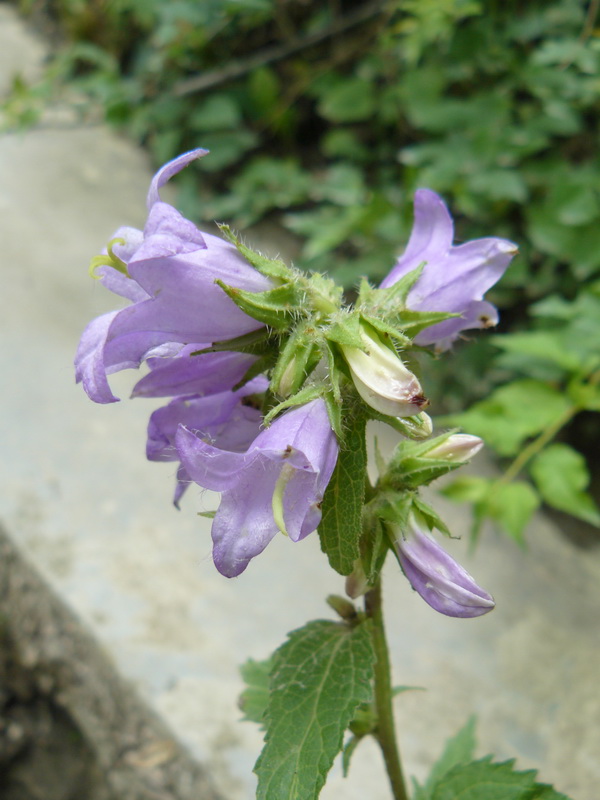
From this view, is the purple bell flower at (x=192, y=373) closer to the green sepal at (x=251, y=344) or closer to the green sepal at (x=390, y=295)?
the green sepal at (x=251, y=344)

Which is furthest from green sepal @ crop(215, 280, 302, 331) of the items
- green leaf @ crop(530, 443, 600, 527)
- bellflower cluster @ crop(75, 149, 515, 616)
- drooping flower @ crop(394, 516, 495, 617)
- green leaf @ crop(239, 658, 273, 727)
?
green leaf @ crop(530, 443, 600, 527)

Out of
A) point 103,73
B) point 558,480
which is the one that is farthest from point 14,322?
point 558,480

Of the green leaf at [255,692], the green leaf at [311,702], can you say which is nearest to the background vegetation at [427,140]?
the green leaf at [311,702]

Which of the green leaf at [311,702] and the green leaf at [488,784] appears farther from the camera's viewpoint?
the green leaf at [488,784]

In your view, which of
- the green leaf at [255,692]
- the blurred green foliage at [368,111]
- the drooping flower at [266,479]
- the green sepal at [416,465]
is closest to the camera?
the drooping flower at [266,479]

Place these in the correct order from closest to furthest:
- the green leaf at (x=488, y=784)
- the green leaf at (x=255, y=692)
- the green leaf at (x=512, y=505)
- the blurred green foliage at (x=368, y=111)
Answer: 1. the green leaf at (x=488, y=784)
2. the green leaf at (x=255, y=692)
3. the green leaf at (x=512, y=505)
4. the blurred green foliage at (x=368, y=111)

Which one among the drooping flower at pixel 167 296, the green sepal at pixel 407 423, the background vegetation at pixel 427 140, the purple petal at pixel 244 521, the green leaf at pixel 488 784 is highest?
the background vegetation at pixel 427 140

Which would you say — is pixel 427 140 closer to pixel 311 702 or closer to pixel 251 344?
pixel 251 344
